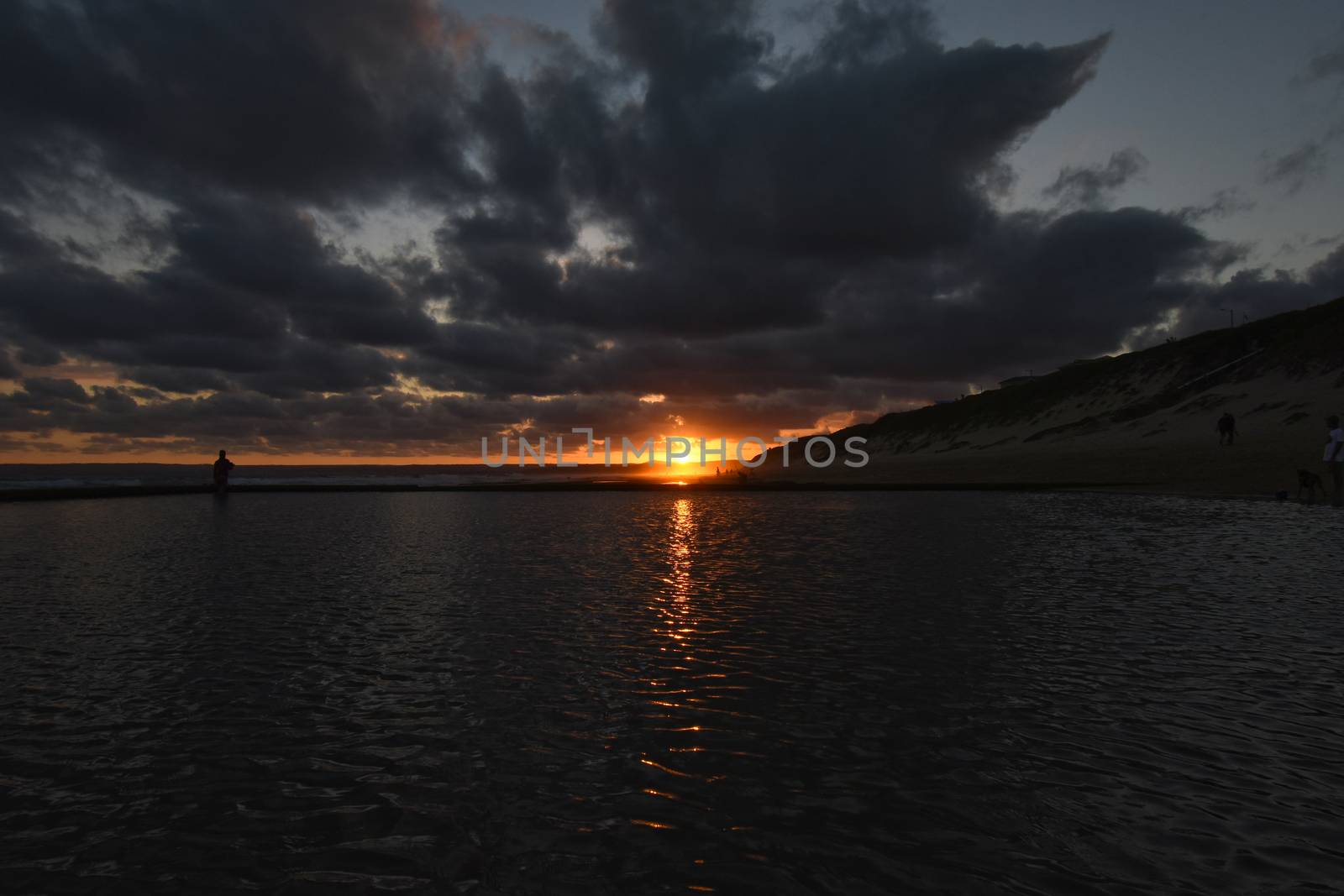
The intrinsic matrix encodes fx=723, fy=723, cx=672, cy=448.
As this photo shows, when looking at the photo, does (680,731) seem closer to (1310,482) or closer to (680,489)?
(1310,482)

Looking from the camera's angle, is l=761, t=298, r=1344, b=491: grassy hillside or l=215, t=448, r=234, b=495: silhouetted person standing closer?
l=761, t=298, r=1344, b=491: grassy hillside

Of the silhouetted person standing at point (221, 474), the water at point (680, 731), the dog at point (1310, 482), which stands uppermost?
the silhouetted person standing at point (221, 474)

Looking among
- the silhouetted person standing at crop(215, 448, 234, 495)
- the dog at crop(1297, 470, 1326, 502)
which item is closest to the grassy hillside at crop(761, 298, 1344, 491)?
the dog at crop(1297, 470, 1326, 502)

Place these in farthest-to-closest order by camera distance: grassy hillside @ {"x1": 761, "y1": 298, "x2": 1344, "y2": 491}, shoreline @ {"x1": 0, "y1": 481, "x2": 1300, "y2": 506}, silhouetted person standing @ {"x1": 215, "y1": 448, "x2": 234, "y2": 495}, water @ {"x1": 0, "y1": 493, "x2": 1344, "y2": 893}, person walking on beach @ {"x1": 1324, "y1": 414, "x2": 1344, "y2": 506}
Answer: silhouetted person standing @ {"x1": 215, "y1": 448, "x2": 234, "y2": 495} < grassy hillside @ {"x1": 761, "y1": 298, "x2": 1344, "y2": 491} < shoreline @ {"x1": 0, "y1": 481, "x2": 1300, "y2": 506} < person walking on beach @ {"x1": 1324, "y1": 414, "x2": 1344, "y2": 506} < water @ {"x1": 0, "y1": 493, "x2": 1344, "y2": 893}

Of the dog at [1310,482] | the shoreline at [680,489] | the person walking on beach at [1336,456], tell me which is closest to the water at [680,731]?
the person walking on beach at [1336,456]

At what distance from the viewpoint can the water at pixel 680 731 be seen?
591 centimetres

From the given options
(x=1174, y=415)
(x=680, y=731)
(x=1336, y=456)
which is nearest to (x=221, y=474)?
(x=680, y=731)

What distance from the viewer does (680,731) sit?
343 inches

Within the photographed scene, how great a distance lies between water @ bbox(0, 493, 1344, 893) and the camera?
591 centimetres

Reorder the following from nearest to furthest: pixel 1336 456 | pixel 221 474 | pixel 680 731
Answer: pixel 680 731, pixel 1336 456, pixel 221 474

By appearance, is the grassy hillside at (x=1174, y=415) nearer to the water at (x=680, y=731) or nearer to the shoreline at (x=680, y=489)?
the shoreline at (x=680, y=489)

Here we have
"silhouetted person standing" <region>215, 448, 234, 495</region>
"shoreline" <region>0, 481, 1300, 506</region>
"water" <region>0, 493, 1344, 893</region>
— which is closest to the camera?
"water" <region>0, 493, 1344, 893</region>

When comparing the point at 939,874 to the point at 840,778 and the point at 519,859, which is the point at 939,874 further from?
the point at 519,859

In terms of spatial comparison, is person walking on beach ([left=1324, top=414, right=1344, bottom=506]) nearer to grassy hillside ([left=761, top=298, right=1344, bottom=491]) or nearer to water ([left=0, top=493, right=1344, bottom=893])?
grassy hillside ([left=761, top=298, right=1344, bottom=491])
